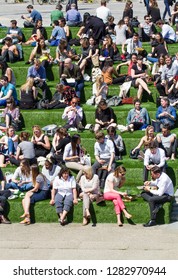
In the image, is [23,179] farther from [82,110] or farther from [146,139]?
[82,110]

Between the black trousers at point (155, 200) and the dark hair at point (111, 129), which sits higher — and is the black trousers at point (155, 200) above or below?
below

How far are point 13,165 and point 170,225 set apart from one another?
4.96 meters

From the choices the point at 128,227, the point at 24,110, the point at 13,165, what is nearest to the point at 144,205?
the point at 128,227

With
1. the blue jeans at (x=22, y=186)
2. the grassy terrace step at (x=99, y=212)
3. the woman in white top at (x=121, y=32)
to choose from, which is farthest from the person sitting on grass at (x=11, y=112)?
the woman in white top at (x=121, y=32)

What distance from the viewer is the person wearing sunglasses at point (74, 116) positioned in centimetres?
3008

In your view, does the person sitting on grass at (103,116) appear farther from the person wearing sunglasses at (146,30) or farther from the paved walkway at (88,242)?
the person wearing sunglasses at (146,30)

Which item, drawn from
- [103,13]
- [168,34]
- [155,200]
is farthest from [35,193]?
[103,13]

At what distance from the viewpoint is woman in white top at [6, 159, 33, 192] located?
26.8 m

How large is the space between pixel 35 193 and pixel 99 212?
161 cm

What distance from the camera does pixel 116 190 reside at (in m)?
26.0

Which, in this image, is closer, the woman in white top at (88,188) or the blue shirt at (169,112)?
the woman in white top at (88,188)

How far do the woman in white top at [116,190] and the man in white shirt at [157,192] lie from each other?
524 mm

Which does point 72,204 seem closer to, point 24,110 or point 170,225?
point 170,225

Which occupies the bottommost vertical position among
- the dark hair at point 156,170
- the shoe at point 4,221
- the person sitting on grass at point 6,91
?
the shoe at point 4,221
